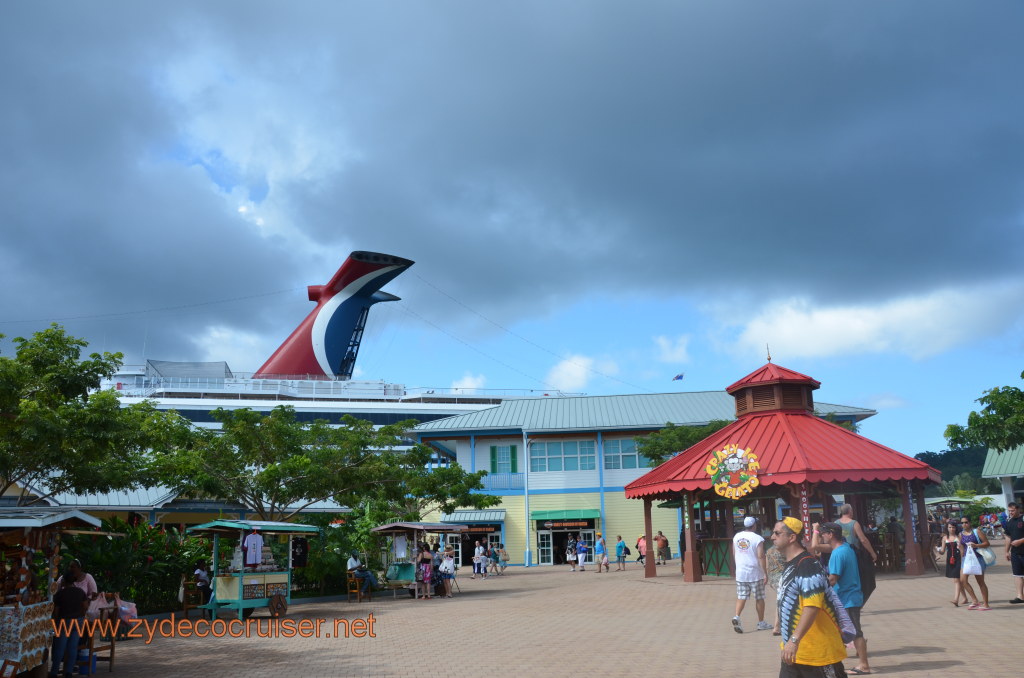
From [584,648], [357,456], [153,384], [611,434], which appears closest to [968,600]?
[584,648]

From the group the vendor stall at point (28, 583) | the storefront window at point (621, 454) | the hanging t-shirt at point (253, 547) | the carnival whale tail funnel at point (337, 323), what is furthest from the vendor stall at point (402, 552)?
the carnival whale tail funnel at point (337, 323)

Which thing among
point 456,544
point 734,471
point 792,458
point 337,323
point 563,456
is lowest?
point 456,544

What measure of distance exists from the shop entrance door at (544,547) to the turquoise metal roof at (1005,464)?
2189 centimetres

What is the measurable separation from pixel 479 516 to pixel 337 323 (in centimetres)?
3001

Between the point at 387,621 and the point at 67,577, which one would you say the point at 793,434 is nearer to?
the point at 387,621

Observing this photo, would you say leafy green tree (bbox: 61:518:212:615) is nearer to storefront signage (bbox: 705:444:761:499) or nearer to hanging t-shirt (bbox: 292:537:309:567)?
hanging t-shirt (bbox: 292:537:309:567)

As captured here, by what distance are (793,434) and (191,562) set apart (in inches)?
582

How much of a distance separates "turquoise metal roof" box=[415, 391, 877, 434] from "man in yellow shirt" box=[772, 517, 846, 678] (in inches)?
1317

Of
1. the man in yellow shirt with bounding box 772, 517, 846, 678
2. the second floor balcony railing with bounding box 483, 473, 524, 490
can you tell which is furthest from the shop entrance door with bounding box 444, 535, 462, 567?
the man in yellow shirt with bounding box 772, 517, 846, 678

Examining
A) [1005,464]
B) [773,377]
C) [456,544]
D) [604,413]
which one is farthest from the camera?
[604,413]

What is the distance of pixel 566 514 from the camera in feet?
126

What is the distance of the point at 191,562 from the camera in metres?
18.0

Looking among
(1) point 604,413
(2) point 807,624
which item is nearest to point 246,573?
(2) point 807,624

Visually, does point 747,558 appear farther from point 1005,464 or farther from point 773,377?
point 1005,464
